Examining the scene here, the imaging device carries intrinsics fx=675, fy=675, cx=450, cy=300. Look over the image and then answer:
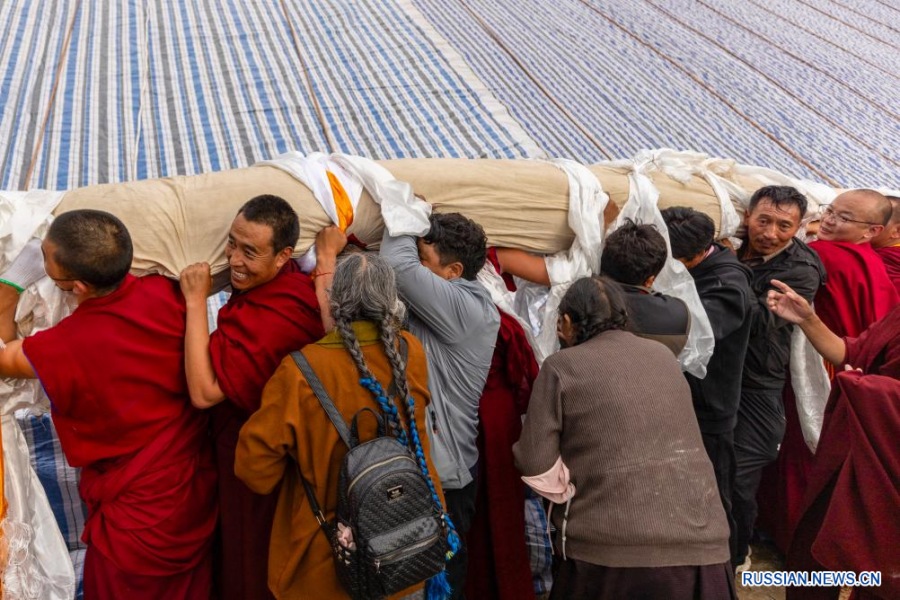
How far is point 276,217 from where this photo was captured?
1599 millimetres

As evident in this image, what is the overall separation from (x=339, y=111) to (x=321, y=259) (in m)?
1.36

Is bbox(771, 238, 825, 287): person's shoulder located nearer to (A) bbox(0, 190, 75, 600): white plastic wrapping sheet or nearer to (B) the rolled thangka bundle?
(B) the rolled thangka bundle

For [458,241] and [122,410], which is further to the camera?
[458,241]

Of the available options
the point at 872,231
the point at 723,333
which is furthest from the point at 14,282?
the point at 872,231

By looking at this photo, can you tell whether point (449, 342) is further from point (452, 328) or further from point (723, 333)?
point (723, 333)

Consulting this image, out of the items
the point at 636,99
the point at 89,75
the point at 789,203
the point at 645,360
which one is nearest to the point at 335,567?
the point at 645,360

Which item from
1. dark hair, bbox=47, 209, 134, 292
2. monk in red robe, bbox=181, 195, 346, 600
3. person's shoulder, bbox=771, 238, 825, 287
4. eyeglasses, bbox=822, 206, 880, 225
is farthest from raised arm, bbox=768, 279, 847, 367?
dark hair, bbox=47, 209, 134, 292

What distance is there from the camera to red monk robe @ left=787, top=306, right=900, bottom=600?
169cm

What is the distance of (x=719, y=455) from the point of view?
7.06ft

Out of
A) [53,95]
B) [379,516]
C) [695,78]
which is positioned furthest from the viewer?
[695,78]

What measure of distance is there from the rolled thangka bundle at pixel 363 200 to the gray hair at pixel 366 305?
1.17 ft

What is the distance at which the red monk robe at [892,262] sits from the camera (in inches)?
94.3

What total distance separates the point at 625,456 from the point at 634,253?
0.58 m

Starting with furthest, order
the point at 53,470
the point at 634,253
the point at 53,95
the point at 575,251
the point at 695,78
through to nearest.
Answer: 1. the point at 695,78
2. the point at 53,95
3. the point at 575,251
4. the point at 53,470
5. the point at 634,253
